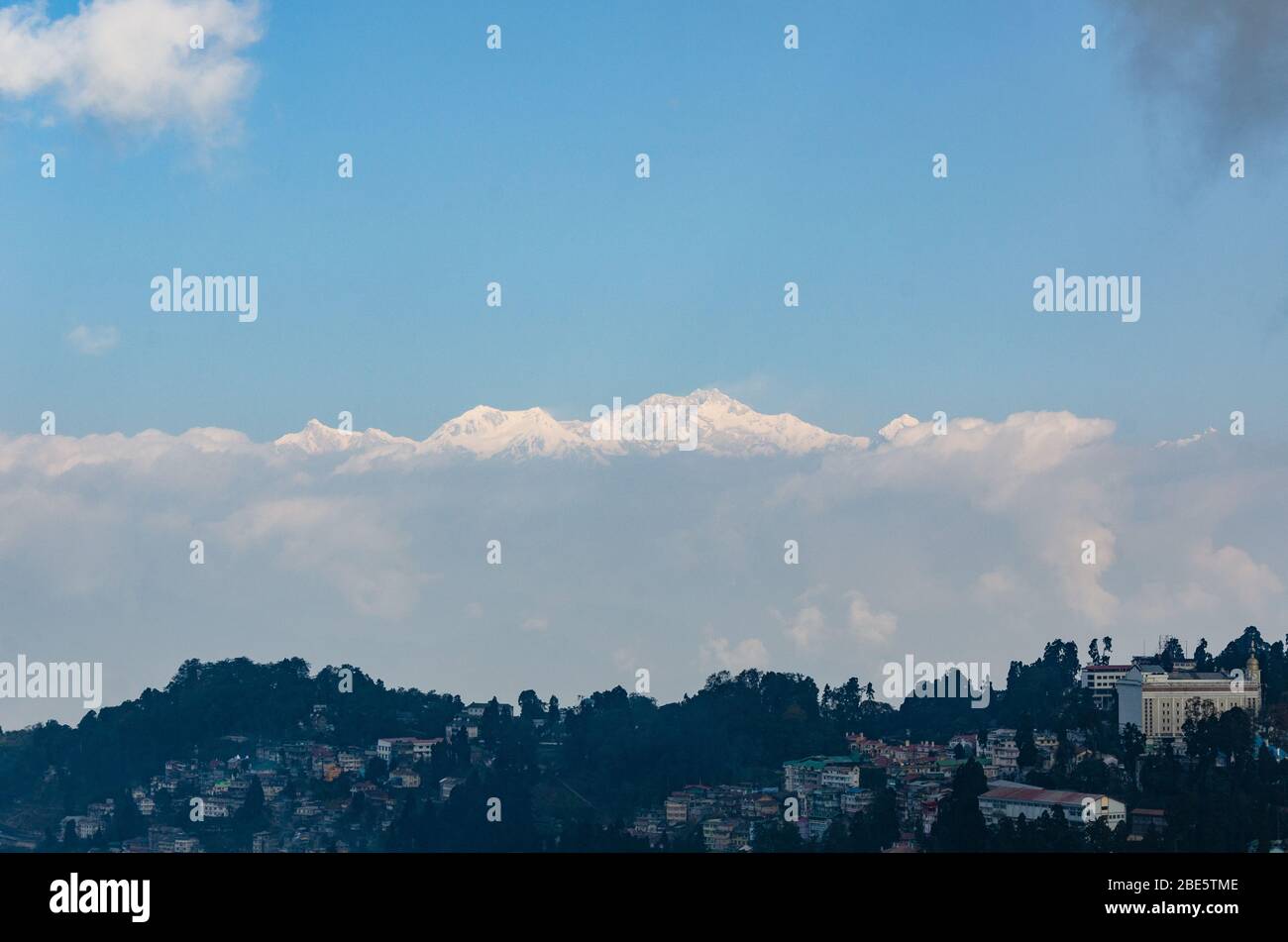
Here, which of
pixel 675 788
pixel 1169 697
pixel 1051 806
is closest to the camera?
pixel 1051 806

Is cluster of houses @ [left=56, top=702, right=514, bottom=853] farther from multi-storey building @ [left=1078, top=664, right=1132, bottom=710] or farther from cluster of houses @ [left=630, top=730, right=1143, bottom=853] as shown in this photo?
multi-storey building @ [left=1078, top=664, right=1132, bottom=710]

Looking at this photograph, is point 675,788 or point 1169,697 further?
point 1169,697

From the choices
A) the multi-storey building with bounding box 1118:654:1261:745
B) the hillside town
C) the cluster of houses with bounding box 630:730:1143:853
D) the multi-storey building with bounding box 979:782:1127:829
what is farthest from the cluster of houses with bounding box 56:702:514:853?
the multi-storey building with bounding box 1118:654:1261:745

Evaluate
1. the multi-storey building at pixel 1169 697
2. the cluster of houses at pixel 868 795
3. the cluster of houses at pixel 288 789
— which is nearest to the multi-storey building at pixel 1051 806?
the cluster of houses at pixel 868 795

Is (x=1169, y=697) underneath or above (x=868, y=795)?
above

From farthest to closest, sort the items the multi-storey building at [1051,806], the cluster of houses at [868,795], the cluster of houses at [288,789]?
the cluster of houses at [288,789]
the cluster of houses at [868,795]
the multi-storey building at [1051,806]

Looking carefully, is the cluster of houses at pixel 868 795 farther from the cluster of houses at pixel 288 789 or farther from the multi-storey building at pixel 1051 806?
the cluster of houses at pixel 288 789

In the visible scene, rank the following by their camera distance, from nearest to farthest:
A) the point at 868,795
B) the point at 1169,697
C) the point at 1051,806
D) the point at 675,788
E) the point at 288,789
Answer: the point at 1051,806
the point at 868,795
the point at 675,788
the point at 1169,697
the point at 288,789

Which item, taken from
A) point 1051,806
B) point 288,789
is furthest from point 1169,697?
point 288,789

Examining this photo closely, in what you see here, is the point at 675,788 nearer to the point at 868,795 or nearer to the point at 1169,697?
the point at 868,795
